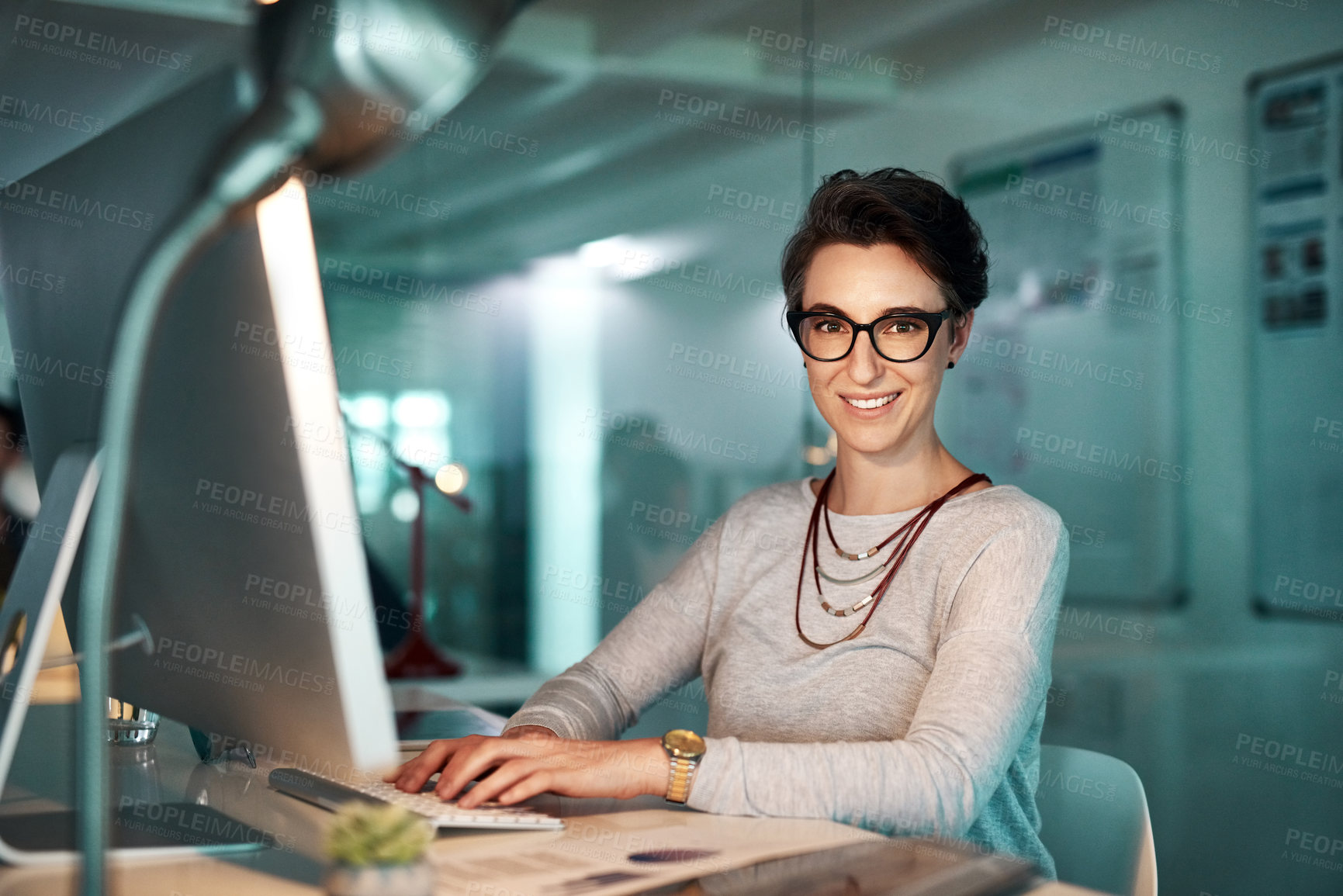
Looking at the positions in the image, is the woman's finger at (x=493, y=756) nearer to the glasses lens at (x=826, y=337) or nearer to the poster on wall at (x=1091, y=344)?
the glasses lens at (x=826, y=337)

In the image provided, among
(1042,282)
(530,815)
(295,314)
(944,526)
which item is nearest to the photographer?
(295,314)

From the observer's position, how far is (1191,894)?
2.13 m

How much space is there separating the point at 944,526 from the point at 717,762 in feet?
1.52

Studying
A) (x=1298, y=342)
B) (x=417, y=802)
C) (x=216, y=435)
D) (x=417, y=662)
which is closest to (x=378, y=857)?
(x=216, y=435)

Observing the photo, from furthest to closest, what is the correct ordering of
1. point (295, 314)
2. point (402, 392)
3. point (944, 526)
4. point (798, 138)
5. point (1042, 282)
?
1. point (402, 392)
2. point (798, 138)
3. point (1042, 282)
4. point (944, 526)
5. point (295, 314)

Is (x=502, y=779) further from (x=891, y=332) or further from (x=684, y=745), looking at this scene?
(x=891, y=332)

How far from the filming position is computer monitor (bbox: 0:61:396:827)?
1.91ft

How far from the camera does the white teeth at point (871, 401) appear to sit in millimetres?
1395

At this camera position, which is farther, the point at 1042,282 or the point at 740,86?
the point at 740,86

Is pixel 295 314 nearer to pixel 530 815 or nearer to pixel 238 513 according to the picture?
pixel 238 513

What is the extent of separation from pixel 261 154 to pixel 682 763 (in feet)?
2.31

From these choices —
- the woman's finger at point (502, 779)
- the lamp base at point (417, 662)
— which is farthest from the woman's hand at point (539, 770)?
the lamp base at point (417, 662)

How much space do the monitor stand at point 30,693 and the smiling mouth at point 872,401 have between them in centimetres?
84

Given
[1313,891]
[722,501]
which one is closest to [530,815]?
[1313,891]
